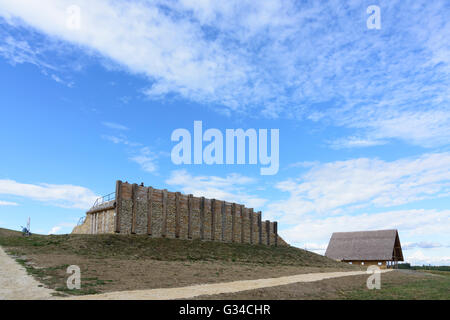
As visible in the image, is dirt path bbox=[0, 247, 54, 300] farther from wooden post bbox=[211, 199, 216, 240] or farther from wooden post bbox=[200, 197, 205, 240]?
wooden post bbox=[211, 199, 216, 240]

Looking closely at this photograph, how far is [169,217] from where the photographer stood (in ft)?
135

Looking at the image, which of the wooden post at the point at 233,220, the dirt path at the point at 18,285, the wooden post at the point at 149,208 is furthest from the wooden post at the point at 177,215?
the dirt path at the point at 18,285

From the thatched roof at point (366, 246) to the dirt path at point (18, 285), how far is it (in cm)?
4464

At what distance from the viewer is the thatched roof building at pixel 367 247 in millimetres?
51344

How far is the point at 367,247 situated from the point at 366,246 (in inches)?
10.5

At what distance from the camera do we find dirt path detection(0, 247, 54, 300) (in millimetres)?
13547

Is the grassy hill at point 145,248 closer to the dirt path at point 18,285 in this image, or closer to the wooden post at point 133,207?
the wooden post at point 133,207

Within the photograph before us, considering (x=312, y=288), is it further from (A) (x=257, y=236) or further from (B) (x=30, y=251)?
(A) (x=257, y=236)

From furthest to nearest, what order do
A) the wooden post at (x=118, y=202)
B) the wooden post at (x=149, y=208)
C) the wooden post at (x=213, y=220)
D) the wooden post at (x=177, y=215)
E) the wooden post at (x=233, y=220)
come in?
the wooden post at (x=233, y=220), the wooden post at (x=213, y=220), the wooden post at (x=177, y=215), the wooden post at (x=149, y=208), the wooden post at (x=118, y=202)

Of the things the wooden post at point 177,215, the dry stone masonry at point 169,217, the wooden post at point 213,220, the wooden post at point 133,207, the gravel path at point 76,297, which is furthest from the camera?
the wooden post at point 213,220

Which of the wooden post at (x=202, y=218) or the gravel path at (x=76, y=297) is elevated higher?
the wooden post at (x=202, y=218)
